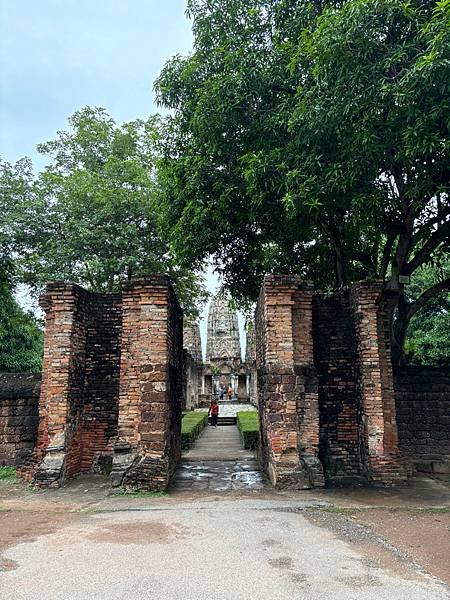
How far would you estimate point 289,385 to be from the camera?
8.56m

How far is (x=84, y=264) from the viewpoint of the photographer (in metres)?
18.5

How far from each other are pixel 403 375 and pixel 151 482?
6027 millimetres

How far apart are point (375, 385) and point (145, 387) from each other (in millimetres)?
4087

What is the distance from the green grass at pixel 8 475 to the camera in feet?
30.2

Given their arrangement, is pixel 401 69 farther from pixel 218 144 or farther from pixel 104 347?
pixel 104 347

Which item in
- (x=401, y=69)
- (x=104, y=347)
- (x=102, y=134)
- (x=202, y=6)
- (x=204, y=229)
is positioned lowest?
(x=104, y=347)

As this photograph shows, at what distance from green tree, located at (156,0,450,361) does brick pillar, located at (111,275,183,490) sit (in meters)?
2.88

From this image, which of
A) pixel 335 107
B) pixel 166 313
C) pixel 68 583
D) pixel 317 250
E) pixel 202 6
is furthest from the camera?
pixel 317 250

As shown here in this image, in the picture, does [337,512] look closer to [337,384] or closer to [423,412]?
[337,384]

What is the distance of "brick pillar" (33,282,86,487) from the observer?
898 cm

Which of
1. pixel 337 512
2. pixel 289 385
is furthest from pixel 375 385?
pixel 337 512

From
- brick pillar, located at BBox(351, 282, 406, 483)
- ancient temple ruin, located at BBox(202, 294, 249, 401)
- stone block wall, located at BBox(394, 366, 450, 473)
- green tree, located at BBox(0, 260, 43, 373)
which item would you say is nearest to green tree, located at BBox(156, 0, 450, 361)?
stone block wall, located at BBox(394, 366, 450, 473)

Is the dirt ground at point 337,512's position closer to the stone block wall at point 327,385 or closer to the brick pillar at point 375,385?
the brick pillar at point 375,385

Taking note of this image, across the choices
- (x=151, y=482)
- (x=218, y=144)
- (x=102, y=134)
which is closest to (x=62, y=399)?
(x=151, y=482)
